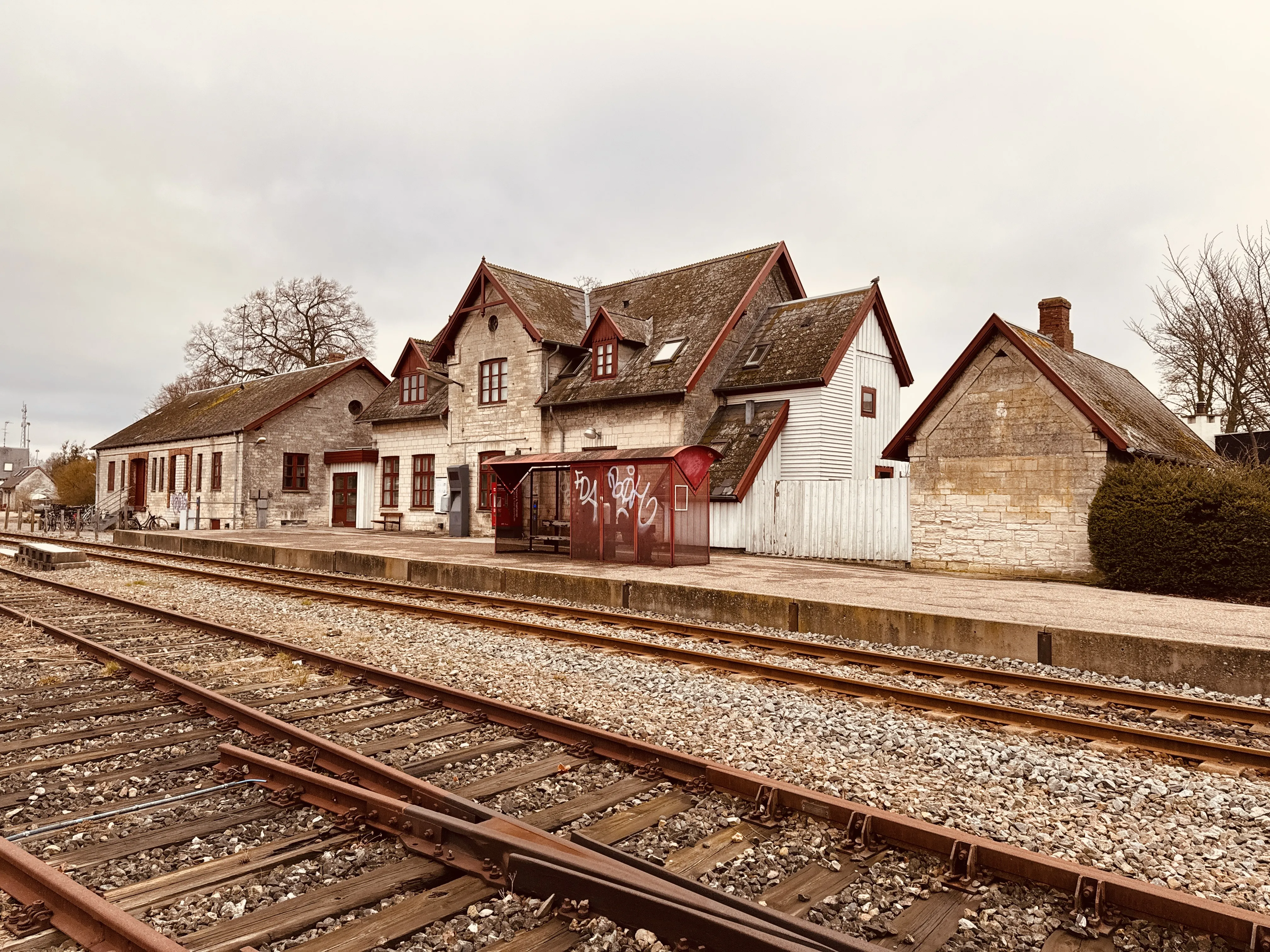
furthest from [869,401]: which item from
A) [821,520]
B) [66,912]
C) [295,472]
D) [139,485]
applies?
[139,485]

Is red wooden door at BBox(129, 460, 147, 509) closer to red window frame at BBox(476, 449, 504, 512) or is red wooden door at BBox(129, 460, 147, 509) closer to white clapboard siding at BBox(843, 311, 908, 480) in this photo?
red window frame at BBox(476, 449, 504, 512)

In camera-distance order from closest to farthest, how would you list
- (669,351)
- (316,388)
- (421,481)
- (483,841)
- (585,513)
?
1. (483,841)
2. (585,513)
3. (669,351)
4. (421,481)
5. (316,388)

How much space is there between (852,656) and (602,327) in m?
19.0

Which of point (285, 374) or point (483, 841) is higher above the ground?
point (285, 374)

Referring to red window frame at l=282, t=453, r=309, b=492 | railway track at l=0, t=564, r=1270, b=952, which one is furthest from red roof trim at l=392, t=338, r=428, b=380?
railway track at l=0, t=564, r=1270, b=952

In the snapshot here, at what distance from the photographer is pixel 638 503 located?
17.3 metres

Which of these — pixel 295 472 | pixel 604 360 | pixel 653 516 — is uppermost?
pixel 604 360

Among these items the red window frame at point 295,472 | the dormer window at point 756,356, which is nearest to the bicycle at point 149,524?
the red window frame at point 295,472

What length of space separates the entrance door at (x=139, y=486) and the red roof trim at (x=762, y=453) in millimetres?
32471

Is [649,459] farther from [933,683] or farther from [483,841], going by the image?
[483,841]

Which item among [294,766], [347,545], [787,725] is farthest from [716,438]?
[294,766]

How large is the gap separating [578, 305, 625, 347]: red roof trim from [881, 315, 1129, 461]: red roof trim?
9752 mm

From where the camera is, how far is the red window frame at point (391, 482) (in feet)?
105

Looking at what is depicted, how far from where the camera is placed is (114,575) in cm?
1698
